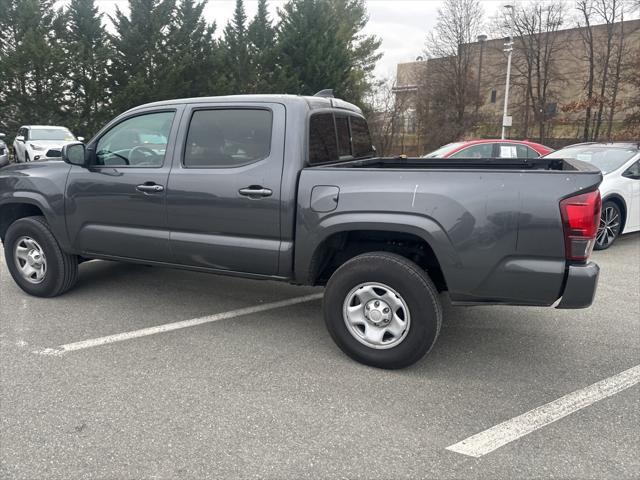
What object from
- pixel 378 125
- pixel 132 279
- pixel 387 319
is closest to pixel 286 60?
pixel 378 125

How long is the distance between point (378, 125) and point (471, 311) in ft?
76.1

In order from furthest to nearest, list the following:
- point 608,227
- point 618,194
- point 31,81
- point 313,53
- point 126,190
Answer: point 313,53, point 31,81, point 608,227, point 618,194, point 126,190

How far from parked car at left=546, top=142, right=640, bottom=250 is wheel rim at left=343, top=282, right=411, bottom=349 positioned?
196 inches

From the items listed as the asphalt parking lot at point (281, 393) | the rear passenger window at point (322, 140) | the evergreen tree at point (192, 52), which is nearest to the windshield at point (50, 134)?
the evergreen tree at point (192, 52)

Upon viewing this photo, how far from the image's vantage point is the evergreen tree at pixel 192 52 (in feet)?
91.7

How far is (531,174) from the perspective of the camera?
2.91 meters

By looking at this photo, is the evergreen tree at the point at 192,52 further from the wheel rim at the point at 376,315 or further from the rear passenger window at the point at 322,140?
the wheel rim at the point at 376,315

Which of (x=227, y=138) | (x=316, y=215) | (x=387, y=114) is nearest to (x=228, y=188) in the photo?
(x=227, y=138)

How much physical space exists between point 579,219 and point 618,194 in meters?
5.02

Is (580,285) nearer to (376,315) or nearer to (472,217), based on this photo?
(472,217)

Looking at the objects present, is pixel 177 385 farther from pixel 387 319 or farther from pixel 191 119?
pixel 191 119

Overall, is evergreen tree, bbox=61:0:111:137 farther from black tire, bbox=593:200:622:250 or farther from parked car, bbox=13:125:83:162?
black tire, bbox=593:200:622:250

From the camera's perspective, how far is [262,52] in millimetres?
28844

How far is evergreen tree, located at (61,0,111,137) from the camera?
27.3 m
